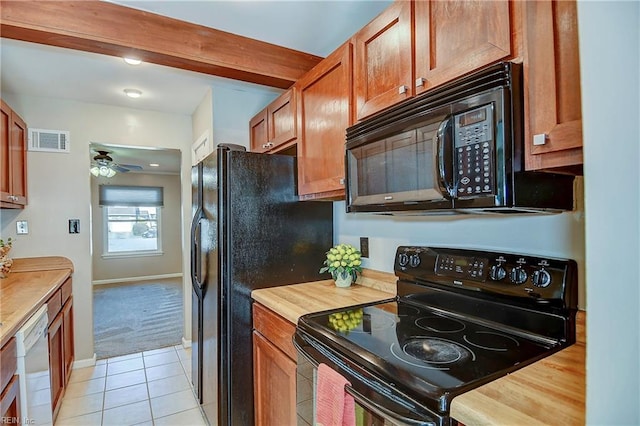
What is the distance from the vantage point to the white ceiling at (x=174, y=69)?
1699 millimetres

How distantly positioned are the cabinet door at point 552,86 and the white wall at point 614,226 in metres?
0.32

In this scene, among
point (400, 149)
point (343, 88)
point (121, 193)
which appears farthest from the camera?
point (121, 193)

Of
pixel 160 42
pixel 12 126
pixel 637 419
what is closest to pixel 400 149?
pixel 637 419

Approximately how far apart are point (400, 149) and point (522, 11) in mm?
505

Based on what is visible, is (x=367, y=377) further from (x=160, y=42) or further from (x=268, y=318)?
(x=160, y=42)

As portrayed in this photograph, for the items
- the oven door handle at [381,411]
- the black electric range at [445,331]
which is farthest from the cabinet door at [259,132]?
the oven door handle at [381,411]

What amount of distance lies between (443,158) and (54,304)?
99.9 inches

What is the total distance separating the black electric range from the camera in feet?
2.74

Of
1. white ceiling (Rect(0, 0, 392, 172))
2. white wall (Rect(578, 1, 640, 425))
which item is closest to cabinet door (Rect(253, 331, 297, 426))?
white wall (Rect(578, 1, 640, 425))

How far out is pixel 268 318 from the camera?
5.48ft

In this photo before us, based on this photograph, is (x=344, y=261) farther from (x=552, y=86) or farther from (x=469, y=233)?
(x=552, y=86)

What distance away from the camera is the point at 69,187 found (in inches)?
117

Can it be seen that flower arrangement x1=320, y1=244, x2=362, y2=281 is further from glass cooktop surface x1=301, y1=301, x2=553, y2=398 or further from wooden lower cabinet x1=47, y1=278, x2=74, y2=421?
wooden lower cabinet x1=47, y1=278, x2=74, y2=421

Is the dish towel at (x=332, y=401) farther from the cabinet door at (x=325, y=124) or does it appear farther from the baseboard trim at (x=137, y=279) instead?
the baseboard trim at (x=137, y=279)
